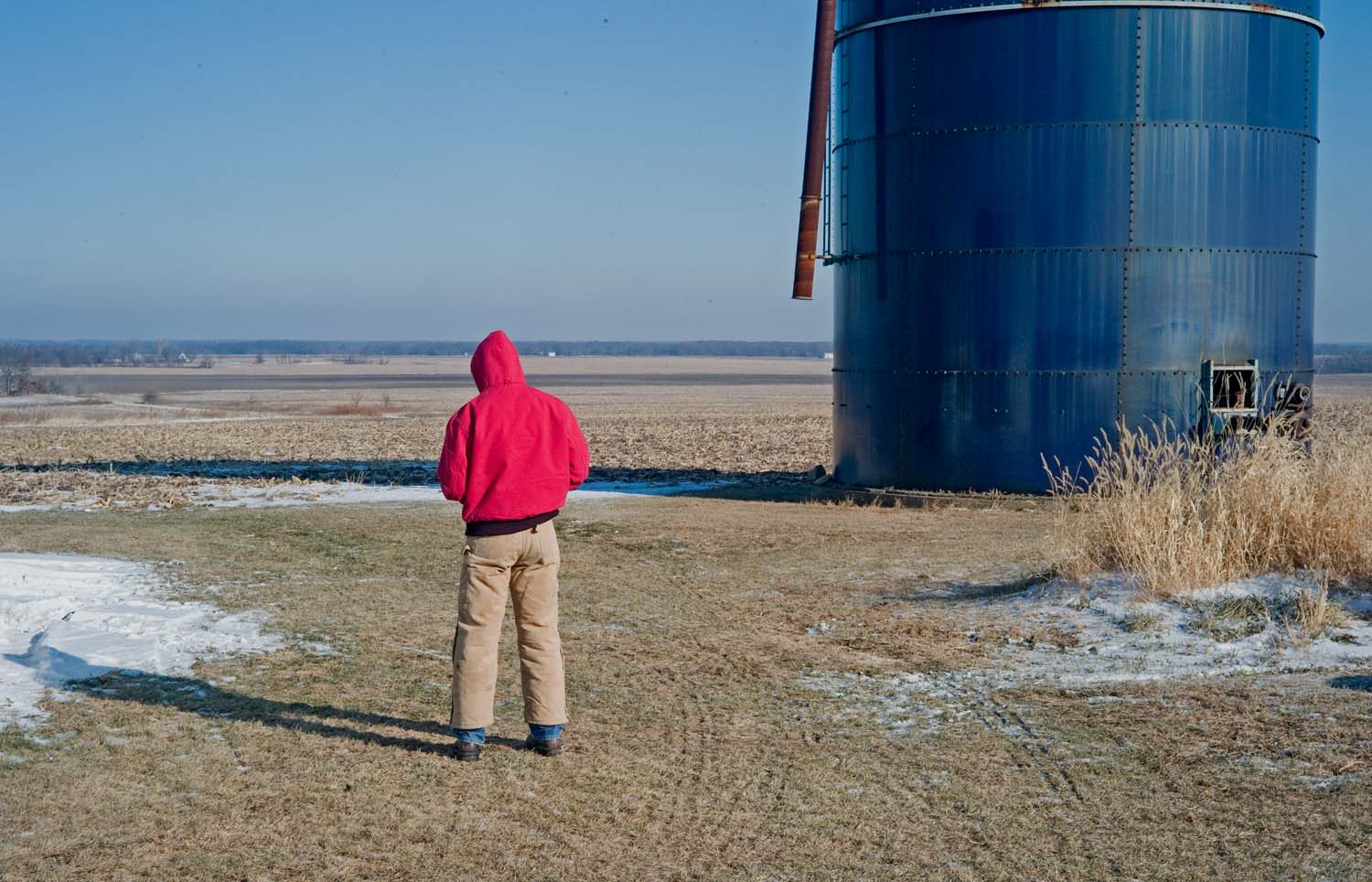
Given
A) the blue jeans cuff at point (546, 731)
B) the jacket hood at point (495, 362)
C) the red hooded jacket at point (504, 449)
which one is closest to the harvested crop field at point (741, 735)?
the blue jeans cuff at point (546, 731)

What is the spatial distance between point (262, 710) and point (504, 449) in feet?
7.69

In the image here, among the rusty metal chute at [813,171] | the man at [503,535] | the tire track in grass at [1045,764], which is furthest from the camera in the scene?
the rusty metal chute at [813,171]

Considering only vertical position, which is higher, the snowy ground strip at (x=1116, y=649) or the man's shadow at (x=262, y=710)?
the snowy ground strip at (x=1116, y=649)

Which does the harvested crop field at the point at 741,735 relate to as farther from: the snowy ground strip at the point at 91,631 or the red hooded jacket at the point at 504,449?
the red hooded jacket at the point at 504,449

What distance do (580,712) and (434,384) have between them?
313 ft

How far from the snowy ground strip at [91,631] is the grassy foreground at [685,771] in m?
0.32

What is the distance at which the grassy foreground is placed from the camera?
555cm

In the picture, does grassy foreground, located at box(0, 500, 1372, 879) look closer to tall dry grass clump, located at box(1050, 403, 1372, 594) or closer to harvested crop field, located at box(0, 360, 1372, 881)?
harvested crop field, located at box(0, 360, 1372, 881)

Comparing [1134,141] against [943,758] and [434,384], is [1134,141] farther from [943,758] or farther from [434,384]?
[434,384]

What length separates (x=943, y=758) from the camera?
22.7ft

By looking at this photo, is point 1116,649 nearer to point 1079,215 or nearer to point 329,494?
point 1079,215

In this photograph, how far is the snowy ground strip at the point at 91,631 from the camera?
8805mm

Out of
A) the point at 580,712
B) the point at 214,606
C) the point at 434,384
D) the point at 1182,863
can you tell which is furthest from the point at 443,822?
the point at 434,384

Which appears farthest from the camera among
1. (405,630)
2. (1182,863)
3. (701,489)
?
(701,489)
